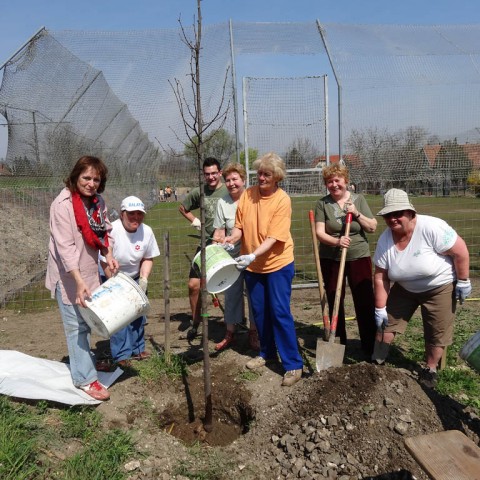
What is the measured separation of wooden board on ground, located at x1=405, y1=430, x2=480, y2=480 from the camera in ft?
7.24

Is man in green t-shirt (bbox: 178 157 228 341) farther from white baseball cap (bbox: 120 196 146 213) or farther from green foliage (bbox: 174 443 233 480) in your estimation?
green foliage (bbox: 174 443 233 480)

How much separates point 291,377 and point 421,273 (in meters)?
1.33

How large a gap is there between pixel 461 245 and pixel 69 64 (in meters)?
5.85

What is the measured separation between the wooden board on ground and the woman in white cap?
147 centimetres

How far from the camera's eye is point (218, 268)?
3475 millimetres

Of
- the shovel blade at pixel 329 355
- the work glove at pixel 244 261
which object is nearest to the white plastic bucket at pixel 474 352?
the shovel blade at pixel 329 355

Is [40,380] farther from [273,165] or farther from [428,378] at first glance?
[428,378]

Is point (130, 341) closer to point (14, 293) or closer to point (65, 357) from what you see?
→ point (65, 357)

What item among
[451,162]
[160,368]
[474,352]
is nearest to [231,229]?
[160,368]

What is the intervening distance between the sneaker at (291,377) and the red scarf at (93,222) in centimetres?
177

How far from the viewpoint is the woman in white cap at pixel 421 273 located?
369 cm

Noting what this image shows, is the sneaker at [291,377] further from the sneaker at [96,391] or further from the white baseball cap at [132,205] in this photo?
→ the white baseball cap at [132,205]

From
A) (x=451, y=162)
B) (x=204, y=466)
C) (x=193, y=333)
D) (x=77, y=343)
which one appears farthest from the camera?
→ (x=451, y=162)

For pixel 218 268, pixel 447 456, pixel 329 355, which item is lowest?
pixel 329 355
